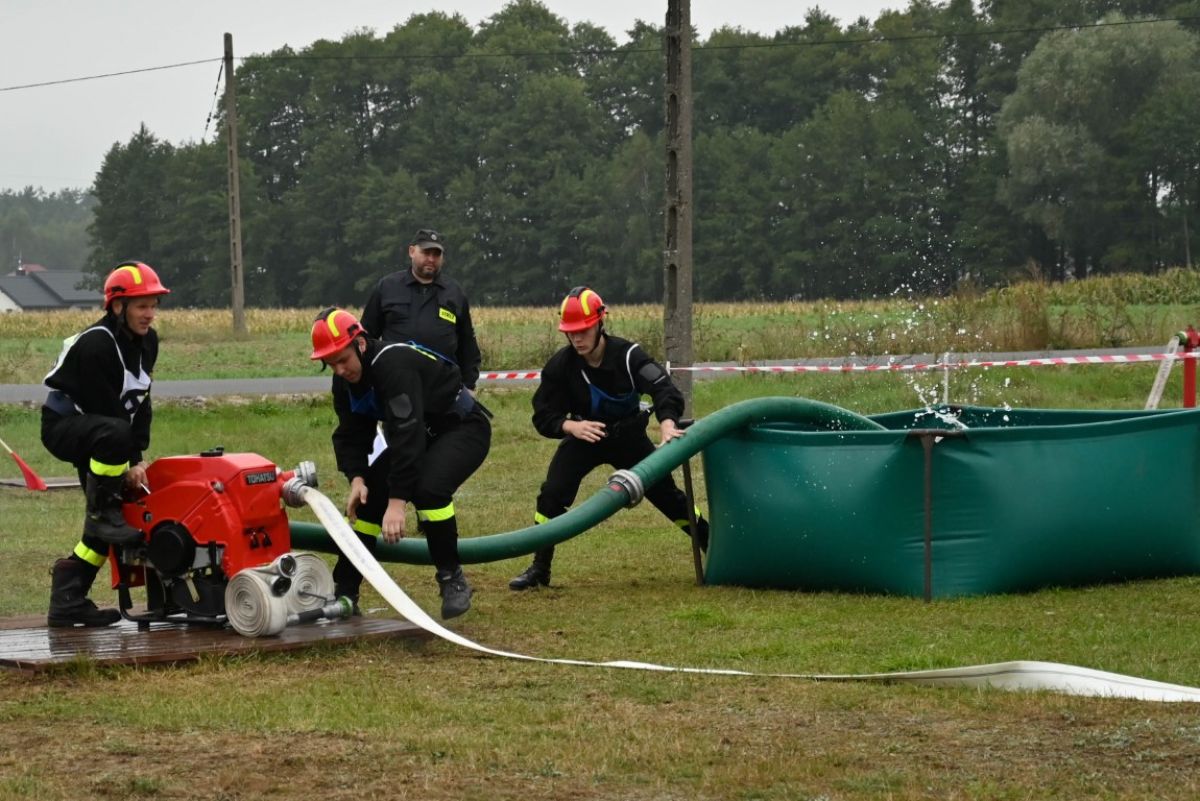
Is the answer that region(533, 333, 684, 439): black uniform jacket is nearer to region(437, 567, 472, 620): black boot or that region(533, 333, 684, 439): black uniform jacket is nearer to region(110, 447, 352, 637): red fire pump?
region(437, 567, 472, 620): black boot

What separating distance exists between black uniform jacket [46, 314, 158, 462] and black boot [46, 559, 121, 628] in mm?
682

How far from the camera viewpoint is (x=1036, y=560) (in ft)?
29.6

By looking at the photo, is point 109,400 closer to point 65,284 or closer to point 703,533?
point 703,533

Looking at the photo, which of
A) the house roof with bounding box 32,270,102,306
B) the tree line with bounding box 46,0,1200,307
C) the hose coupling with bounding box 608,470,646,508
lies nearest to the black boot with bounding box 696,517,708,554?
the hose coupling with bounding box 608,470,646,508

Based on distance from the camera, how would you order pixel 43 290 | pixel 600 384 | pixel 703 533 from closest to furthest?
pixel 600 384, pixel 703 533, pixel 43 290

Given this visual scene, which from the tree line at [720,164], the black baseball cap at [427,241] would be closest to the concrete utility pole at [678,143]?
the black baseball cap at [427,241]

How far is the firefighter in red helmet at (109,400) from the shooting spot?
7828mm

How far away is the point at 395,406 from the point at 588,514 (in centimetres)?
147

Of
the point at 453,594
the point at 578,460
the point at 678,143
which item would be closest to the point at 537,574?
the point at 578,460

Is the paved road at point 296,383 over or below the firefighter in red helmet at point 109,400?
below

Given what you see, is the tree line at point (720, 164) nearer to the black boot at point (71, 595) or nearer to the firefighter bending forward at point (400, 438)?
the firefighter bending forward at point (400, 438)

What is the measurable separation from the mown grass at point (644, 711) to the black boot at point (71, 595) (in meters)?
1.05

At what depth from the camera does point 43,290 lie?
130375 mm

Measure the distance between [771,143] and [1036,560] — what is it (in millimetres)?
73094
